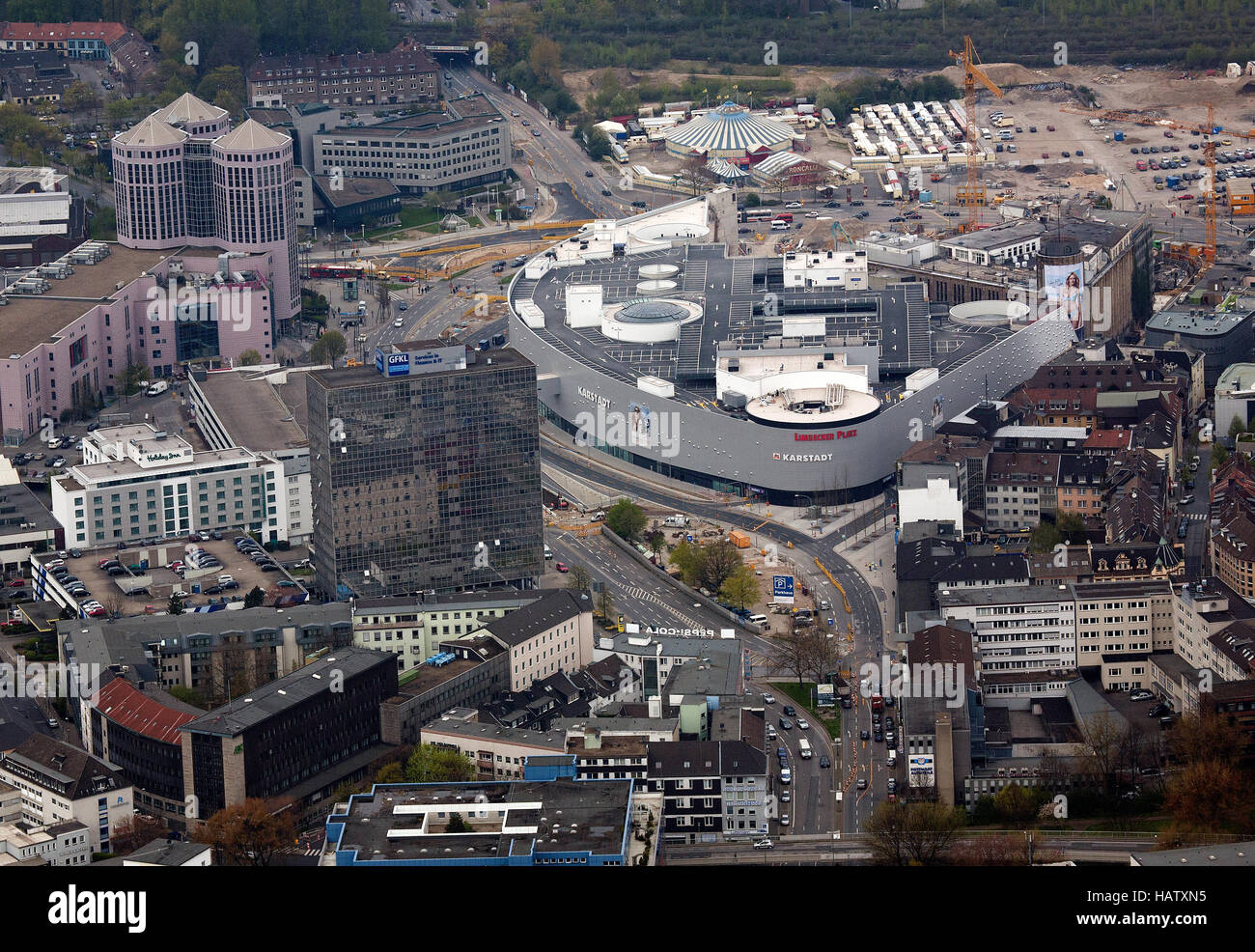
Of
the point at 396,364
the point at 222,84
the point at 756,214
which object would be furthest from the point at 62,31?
the point at 396,364

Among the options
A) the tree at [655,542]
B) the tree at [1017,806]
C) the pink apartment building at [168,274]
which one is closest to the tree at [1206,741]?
the tree at [1017,806]

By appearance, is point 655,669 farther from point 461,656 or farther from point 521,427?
point 521,427

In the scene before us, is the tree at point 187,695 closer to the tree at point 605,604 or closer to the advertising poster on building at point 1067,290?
the tree at point 605,604

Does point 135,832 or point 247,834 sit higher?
point 247,834

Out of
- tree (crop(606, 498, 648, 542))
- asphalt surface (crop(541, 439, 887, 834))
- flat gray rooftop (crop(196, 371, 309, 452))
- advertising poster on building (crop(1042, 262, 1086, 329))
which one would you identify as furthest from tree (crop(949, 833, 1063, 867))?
advertising poster on building (crop(1042, 262, 1086, 329))

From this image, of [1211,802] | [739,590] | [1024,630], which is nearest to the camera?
[1211,802]

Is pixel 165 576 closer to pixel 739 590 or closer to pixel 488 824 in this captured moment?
pixel 739 590
